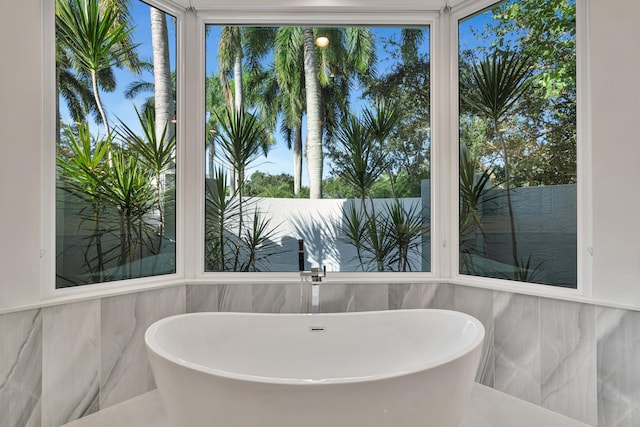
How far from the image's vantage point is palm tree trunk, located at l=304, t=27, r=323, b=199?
244 centimetres

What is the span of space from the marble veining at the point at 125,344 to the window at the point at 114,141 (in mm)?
180

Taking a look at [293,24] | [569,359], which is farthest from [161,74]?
[569,359]

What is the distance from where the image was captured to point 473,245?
232 cm

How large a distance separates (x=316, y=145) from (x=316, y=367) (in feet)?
4.81

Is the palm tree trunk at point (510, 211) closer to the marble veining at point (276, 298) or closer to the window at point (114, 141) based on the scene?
the marble veining at point (276, 298)

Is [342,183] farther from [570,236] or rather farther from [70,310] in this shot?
[70,310]

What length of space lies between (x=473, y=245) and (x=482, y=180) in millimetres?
439

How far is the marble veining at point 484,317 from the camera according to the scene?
7.06ft
